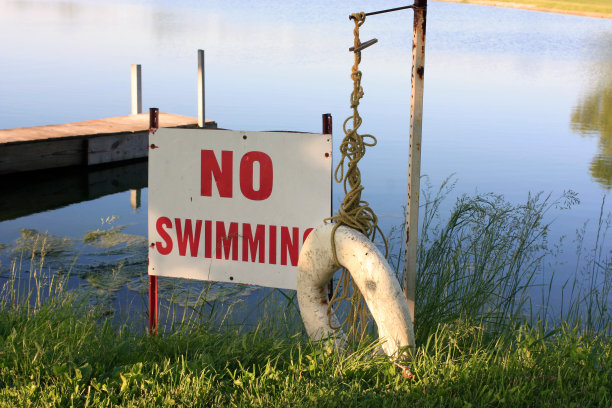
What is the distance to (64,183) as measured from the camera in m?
10.3

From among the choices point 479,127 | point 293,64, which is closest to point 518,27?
point 293,64

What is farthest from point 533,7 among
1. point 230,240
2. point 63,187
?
Answer: point 230,240

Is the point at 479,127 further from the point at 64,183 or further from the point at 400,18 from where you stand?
the point at 400,18

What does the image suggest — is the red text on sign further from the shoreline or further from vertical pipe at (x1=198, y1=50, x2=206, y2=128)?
the shoreline

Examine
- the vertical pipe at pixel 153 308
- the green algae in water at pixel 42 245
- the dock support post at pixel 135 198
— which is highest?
the vertical pipe at pixel 153 308

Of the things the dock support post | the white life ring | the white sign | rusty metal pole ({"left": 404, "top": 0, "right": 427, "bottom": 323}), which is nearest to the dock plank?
the dock support post

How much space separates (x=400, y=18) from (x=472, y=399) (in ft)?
137

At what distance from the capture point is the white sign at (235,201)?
3816 millimetres

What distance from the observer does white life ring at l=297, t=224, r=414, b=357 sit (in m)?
3.41

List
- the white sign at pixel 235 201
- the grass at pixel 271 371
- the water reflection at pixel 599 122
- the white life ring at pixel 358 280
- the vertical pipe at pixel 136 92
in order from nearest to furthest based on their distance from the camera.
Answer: the grass at pixel 271 371
the white life ring at pixel 358 280
the white sign at pixel 235 201
the water reflection at pixel 599 122
the vertical pipe at pixel 136 92

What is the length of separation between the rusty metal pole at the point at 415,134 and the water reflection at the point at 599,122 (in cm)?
829

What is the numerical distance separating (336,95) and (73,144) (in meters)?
8.31

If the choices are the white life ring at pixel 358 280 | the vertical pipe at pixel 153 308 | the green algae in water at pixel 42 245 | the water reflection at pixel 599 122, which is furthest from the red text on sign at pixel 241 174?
the water reflection at pixel 599 122

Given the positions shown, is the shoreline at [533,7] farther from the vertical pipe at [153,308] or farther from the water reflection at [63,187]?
the vertical pipe at [153,308]
